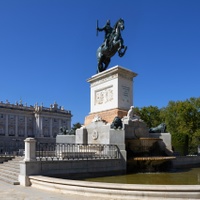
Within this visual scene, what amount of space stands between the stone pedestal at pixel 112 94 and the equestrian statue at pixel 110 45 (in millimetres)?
1657

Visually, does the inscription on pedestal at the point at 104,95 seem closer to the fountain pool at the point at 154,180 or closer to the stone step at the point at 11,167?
the fountain pool at the point at 154,180

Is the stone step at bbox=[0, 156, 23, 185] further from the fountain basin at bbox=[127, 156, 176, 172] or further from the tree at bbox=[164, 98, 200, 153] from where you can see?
the tree at bbox=[164, 98, 200, 153]

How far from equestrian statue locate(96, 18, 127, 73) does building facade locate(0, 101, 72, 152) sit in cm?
9454

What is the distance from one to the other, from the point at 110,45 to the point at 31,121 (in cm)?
10469

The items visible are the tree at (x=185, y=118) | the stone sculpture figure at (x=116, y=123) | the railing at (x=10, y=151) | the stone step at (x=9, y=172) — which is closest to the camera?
the stone step at (x=9, y=172)

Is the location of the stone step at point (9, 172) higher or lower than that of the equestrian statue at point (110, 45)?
lower

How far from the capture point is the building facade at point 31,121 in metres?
112

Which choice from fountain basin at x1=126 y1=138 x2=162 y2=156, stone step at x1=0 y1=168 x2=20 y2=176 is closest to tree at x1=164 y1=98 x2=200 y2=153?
fountain basin at x1=126 y1=138 x2=162 y2=156

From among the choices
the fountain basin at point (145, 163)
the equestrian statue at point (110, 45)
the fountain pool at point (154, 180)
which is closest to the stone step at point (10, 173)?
the fountain pool at point (154, 180)

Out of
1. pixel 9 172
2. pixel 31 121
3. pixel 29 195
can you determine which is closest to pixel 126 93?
pixel 9 172

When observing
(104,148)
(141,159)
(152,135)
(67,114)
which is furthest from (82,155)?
(67,114)

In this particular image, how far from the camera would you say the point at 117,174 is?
50.2ft

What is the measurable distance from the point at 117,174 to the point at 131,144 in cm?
252

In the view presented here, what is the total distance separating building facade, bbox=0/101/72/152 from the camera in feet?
367
